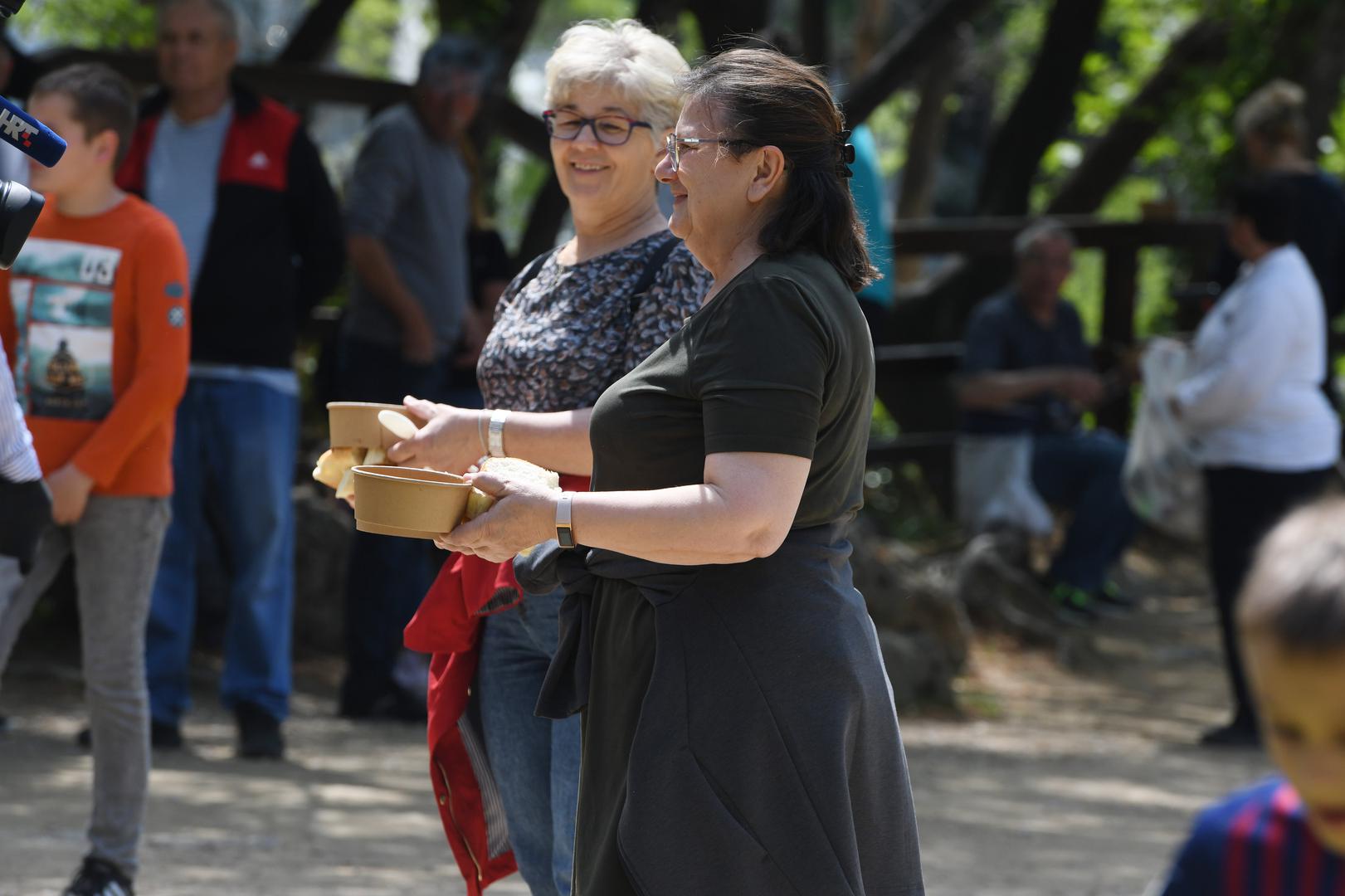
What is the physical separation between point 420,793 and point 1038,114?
7.28m

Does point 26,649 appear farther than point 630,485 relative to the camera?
Yes

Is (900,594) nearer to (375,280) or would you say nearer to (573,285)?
(375,280)

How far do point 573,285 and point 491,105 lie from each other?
5.25 meters

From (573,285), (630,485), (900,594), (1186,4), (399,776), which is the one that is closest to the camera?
(630,485)

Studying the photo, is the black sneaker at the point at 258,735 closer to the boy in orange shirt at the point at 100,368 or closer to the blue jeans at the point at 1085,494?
the boy in orange shirt at the point at 100,368

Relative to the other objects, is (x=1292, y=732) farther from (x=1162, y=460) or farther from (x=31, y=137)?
(x=1162, y=460)

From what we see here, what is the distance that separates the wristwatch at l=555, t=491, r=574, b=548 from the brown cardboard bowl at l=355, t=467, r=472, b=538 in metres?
0.17

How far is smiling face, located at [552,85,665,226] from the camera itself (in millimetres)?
3062

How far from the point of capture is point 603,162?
306 cm

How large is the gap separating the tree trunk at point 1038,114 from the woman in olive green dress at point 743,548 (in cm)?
877

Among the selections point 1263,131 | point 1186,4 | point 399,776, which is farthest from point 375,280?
point 1186,4

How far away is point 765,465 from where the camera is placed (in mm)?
2260

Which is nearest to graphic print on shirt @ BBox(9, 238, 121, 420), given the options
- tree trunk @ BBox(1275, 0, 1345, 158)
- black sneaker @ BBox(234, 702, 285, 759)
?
black sneaker @ BBox(234, 702, 285, 759)

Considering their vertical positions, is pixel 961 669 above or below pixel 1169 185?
below
